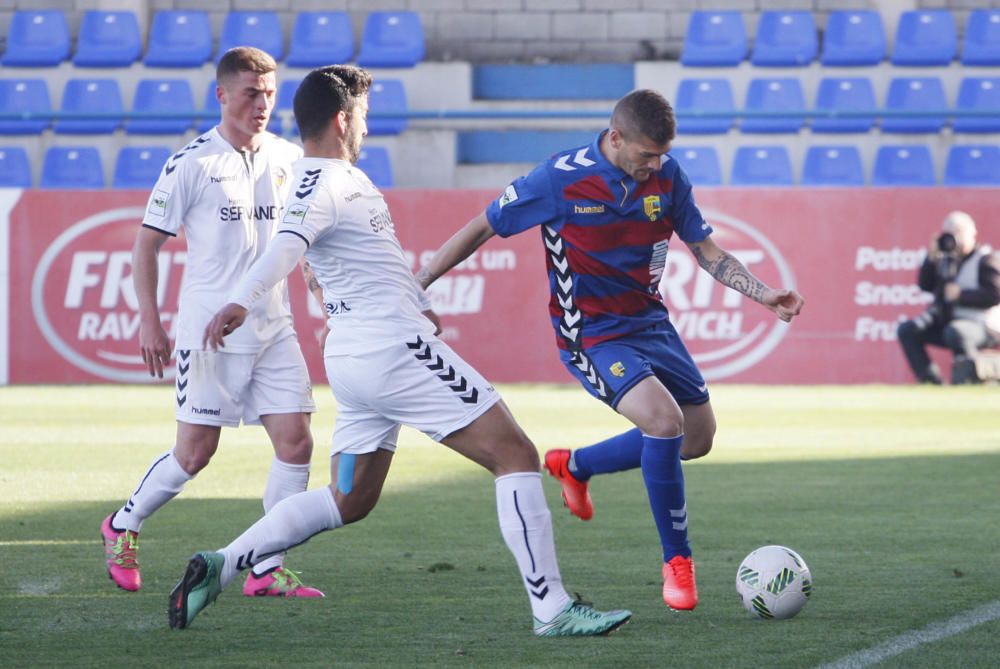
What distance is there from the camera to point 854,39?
824 inches

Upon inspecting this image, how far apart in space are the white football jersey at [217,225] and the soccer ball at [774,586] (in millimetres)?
2157

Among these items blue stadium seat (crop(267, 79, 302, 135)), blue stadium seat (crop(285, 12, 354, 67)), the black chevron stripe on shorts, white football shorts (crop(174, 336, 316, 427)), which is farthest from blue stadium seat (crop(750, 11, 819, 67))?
the black chevron stripe on shorts

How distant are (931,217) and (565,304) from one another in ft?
36.7

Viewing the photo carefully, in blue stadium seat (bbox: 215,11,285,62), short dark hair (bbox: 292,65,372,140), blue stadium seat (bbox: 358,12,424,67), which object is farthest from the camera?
blue stadium seat (bbox: 215,11,285,62)

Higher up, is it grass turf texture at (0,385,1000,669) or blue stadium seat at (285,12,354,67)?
blue stadium seat at (285,12,354,67)

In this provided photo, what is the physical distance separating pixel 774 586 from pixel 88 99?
17.0m

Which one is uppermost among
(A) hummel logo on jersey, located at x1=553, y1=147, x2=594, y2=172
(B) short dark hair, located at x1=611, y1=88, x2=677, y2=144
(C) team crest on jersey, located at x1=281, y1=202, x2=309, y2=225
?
(B) short dark hair, located at x1=611, y1=88, x2=677, y2=144

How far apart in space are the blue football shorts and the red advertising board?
10214 mm

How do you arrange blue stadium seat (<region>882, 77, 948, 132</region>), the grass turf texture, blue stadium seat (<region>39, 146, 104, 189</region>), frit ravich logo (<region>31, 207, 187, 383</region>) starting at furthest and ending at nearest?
1. blue stadium seat (<region>882, 77, 948, 132</region>)
2. blue stadium seat (<region>39, 146, 104, 189</region>)
3. frit ravich logo (<region>31, 207, 187, 383</region>)
4. the grass turf texture

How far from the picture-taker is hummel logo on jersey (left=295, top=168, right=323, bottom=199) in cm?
528

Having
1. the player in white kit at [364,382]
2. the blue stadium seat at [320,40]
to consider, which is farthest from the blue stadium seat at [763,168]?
the player in white kit at [364,382]

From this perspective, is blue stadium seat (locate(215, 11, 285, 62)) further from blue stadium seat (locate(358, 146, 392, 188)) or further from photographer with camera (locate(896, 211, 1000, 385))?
photographer with camera (locate(896, 211, 1000, 385))

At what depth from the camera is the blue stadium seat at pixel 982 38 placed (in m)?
20.7

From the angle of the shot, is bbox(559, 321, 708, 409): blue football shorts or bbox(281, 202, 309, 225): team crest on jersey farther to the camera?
bbox(559, 321, 708, 409): blue football shorts
